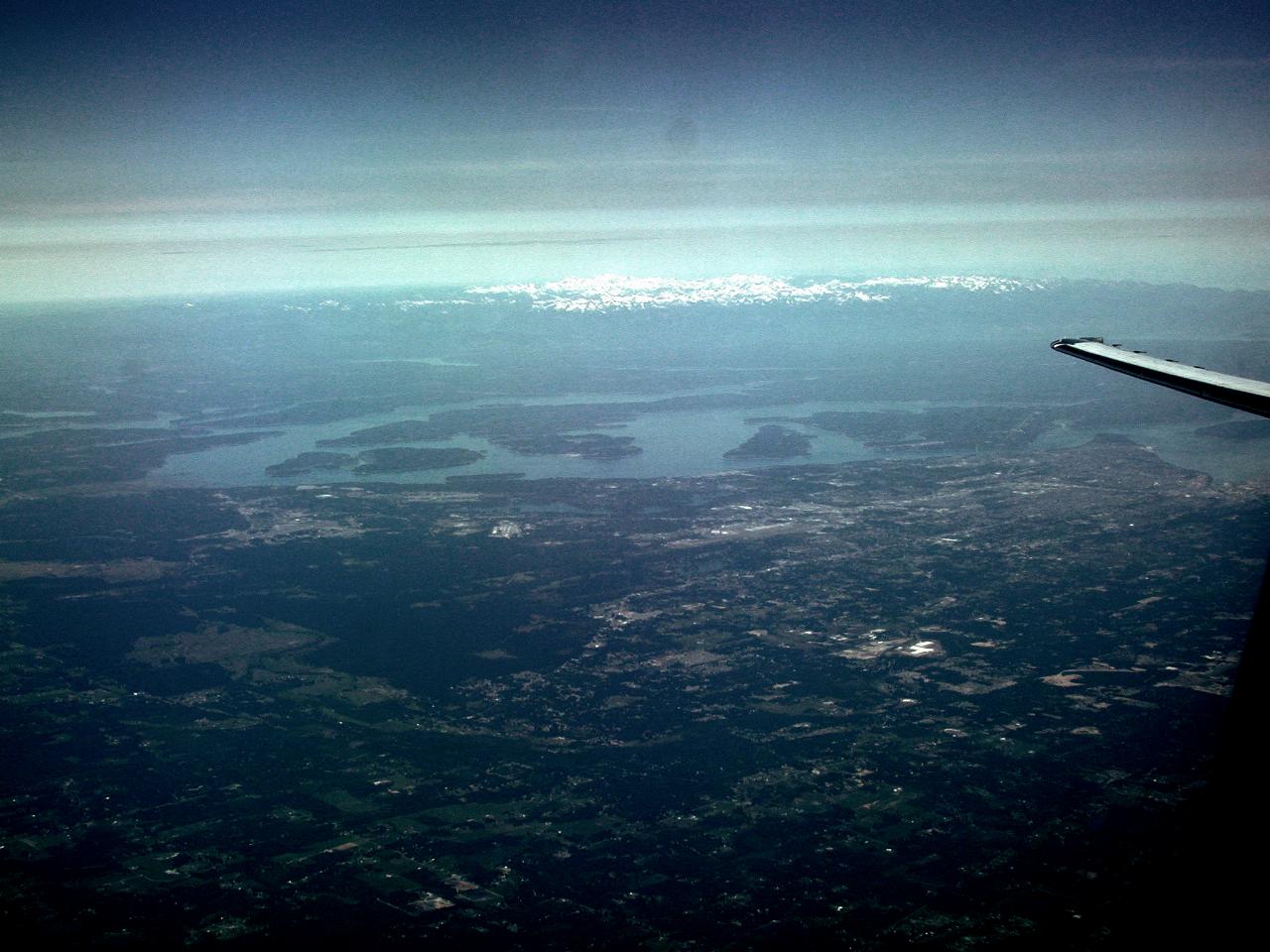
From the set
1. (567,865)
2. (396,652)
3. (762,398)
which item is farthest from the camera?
(762,398)

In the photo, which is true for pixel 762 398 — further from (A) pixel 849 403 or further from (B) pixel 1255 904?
(B) pixel 1255 904

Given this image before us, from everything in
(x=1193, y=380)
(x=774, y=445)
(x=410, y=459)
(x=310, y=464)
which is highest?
(x=1193, y=380)

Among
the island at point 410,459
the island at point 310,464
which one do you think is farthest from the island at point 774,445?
the island at point 310,464

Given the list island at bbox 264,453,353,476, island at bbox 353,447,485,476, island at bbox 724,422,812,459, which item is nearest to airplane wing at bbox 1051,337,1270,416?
island at bbox 353,447,485,476

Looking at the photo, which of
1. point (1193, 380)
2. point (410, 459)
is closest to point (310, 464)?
point (410, 459)

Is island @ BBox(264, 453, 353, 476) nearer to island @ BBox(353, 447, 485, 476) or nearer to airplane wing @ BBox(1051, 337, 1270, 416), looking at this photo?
island @ BBox(353, 447, 485, 476)

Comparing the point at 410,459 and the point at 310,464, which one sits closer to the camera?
the point at 310,464

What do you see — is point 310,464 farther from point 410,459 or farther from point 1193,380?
A: point 1193,380

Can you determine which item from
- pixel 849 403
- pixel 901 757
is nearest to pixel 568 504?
pixel 901 757
